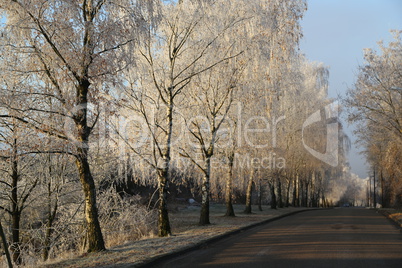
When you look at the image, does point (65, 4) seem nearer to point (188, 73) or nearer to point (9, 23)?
point (9, 23)

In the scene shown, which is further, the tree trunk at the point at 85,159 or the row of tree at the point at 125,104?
the tree trunk at the point at 85,159

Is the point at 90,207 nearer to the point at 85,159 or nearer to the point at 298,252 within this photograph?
the point at 85,159

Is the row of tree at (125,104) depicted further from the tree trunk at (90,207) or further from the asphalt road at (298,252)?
the asphalt road at (298,252)

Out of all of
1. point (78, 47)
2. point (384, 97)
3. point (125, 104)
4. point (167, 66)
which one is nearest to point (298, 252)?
point (78, 47)

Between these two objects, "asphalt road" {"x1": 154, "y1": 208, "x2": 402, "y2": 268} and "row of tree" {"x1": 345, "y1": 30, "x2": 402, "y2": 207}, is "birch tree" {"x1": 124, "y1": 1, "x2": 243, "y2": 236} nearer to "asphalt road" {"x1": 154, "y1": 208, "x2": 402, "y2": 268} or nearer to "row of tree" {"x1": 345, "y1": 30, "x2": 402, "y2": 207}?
"asphalt road" {"x1": 154, "y1": 208, "x2": 402, "y2": 268}

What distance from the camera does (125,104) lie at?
16.5 metres

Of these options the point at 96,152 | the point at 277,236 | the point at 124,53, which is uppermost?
the point at 124,53

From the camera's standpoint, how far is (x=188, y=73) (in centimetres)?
1830

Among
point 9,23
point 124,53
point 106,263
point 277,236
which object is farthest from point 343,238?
point 9,23

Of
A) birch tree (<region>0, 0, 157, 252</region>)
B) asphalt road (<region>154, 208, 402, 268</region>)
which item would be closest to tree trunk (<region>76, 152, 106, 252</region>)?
birch tree (<region>0, 0, 157, 252</region>)

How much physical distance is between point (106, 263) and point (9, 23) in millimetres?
6442

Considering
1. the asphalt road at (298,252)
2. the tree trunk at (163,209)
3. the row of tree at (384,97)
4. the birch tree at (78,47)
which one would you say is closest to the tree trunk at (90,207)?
the birch tree at (78,47)

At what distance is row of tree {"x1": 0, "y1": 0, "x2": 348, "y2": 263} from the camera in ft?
34.4

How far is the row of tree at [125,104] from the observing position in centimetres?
1048
